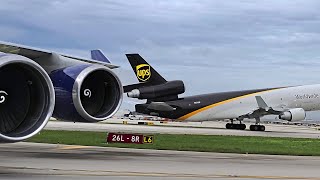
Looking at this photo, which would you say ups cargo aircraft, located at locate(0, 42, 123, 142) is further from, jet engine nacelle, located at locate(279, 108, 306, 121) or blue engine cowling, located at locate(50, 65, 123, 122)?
jet engine nacelle, located at locate(279, 108, 306, 121)

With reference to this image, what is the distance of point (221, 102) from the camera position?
57.9m

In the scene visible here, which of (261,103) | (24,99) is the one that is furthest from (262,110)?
(24,99)

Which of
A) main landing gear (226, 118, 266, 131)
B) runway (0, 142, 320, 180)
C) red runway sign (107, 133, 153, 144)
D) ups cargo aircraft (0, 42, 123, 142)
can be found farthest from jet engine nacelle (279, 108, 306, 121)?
ups cargo aircraft (0, 42, 123, 142)

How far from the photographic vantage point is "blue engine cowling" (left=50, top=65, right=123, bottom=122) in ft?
40.9

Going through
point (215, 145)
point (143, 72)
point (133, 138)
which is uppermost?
point (143, 72)

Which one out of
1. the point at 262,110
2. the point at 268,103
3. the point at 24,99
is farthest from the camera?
the point at 268,103

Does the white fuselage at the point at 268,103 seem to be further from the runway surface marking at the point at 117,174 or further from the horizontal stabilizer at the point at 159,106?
the runway surface marking at the point at 117,174

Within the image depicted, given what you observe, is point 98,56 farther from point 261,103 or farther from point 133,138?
point 261,103

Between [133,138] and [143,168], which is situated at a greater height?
[133,138]

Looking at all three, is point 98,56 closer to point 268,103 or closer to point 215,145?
point 215,145

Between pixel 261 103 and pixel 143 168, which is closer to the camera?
pixel 143 168

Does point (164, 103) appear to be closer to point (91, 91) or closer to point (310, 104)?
point (310, 104)

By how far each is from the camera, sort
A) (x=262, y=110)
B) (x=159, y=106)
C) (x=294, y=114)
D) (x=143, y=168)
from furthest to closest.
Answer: (x=262, y=110) < (x=159, y=106) < (x=294, y=114) < (x=143, y=168)

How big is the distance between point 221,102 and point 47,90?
48.0 meters
